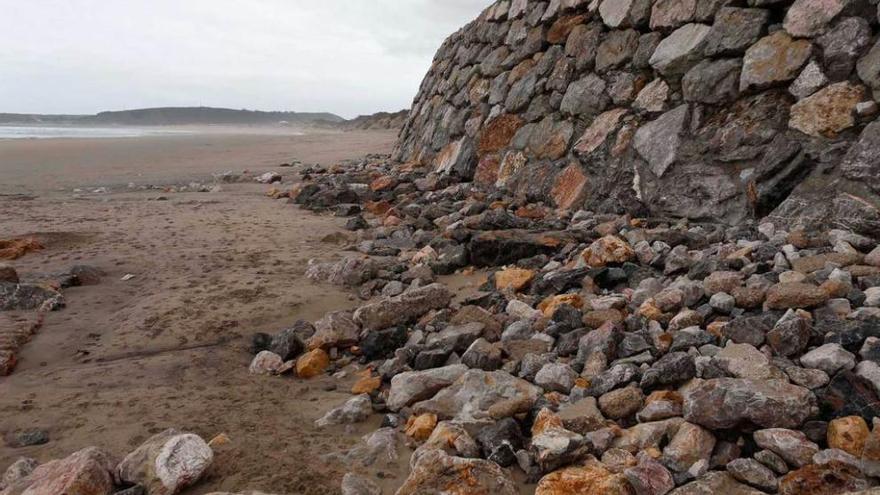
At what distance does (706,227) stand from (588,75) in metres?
2.83

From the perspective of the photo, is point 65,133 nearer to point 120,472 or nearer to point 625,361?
point 120,472

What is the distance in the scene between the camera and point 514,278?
4.36m

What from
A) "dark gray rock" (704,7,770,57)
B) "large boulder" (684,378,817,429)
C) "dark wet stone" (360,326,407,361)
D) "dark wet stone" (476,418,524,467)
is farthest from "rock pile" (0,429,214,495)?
"dark gray rock" (704,7,770,57)

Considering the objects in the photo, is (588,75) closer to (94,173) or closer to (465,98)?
(465,98)

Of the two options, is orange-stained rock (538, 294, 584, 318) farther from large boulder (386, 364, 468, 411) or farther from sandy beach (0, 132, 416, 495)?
sandy beach (0, 132, 416, 495)

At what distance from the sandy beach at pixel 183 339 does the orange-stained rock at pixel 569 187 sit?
240 centimetres

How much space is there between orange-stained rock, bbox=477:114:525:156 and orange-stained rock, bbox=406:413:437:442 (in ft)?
18.8

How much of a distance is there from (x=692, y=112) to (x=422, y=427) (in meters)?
4.00

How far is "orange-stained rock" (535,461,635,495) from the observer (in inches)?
80.0

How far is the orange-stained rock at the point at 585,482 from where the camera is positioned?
6.66 ft

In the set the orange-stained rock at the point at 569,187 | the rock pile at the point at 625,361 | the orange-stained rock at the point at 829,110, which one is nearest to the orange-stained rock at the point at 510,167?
the orange-stained rock at the point at 569,187

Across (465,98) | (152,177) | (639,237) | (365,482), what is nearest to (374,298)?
(639,237)

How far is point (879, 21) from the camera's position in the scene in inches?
166

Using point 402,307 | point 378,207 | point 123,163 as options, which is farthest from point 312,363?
point 123,163
